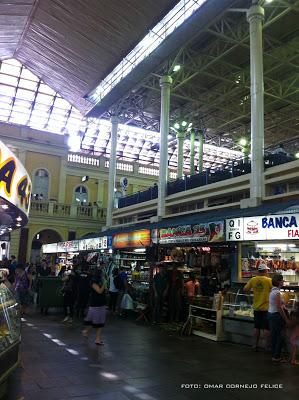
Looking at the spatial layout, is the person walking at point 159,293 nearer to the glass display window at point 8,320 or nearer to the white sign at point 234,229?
the white sign at point 234,229

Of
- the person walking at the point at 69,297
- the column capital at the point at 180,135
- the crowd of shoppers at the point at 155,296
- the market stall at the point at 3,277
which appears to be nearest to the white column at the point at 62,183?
the column capital at the point at 180,135

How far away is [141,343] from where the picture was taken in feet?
30.0

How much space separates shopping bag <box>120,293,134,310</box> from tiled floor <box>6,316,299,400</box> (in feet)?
12.0

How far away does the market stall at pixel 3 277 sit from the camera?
5.19 meters

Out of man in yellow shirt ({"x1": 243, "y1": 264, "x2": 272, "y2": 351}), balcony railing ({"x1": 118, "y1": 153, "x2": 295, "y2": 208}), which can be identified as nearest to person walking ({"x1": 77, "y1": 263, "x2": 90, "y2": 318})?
man in yellow shirt ({"x1": 243, "y1": 264, "x2": 272, "y2": 351})

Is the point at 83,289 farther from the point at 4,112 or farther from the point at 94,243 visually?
the point at 4,112

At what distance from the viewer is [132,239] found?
15453mm

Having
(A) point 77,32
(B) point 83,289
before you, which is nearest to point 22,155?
(A) point 77,32

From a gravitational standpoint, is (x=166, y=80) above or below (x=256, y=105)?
above

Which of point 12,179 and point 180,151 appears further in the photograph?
point 180,151

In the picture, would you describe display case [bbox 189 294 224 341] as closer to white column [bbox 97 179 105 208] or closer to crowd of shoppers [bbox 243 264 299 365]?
crowd of shoppers [bbox 243 264 299 365]

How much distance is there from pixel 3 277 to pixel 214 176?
12.7 m

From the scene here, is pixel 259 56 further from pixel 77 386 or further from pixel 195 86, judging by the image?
pixel 77 386

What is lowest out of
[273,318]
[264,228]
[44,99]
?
[273,318]
